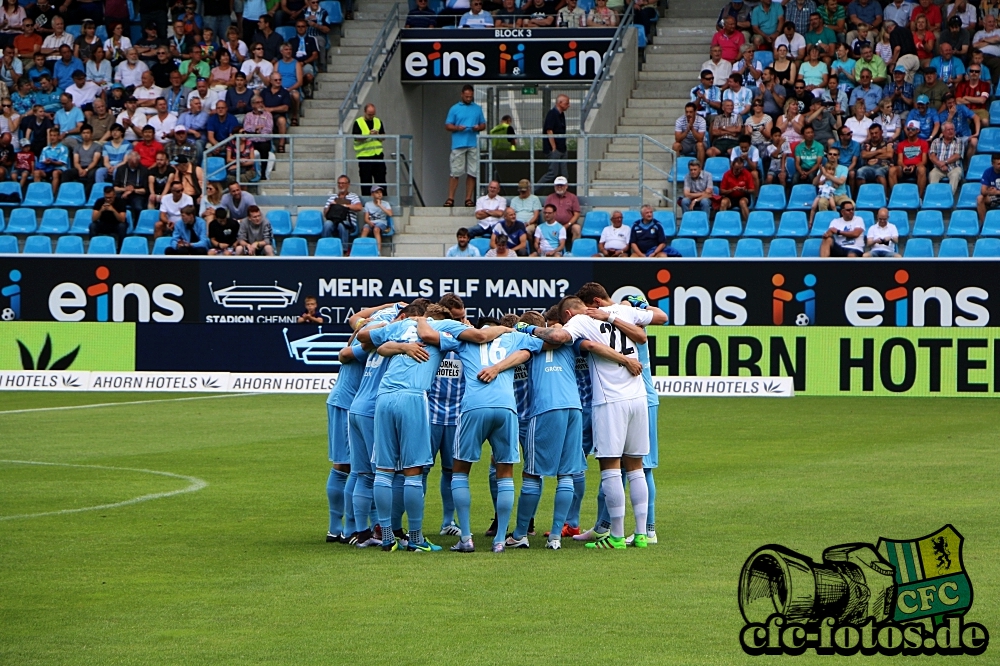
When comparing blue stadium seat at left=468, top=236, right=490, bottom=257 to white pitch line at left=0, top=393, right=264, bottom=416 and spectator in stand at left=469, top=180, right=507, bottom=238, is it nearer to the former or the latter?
spectator in stand at left=469, top=180, right=507, bottom=238

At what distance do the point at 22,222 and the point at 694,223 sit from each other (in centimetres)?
1342

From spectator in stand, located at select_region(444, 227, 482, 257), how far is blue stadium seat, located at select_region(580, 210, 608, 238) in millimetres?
2425

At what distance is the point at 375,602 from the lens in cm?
920

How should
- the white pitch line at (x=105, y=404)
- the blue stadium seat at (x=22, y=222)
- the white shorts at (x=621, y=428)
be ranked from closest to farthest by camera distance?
the white shorts at (x=621, y=428), the white pitch line at (x=105, y=404), the blue stadium seat at (x=22, y=222)

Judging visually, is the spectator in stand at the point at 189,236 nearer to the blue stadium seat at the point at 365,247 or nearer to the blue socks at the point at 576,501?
the blue stadium seat at the point at 365,247

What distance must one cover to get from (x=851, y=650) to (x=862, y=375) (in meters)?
16.4

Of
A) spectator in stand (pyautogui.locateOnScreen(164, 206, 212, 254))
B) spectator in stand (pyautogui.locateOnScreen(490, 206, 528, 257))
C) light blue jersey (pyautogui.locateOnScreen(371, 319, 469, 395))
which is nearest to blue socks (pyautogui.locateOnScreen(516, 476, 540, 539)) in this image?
light blue jersey (pyautogui.locateOnScreen(371, 319, 469, 395))

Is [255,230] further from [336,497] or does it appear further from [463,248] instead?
[336,497]

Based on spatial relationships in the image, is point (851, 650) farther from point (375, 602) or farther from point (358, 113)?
point (358, 113)

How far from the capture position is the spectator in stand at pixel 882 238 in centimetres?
2511

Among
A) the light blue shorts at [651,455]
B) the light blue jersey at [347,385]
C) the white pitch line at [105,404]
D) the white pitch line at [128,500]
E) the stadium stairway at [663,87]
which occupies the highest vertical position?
the stadium stairway at [663,87]

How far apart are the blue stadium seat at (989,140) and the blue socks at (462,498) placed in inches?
760

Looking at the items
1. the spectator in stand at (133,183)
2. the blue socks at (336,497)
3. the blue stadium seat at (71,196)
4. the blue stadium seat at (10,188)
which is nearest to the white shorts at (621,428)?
the blue socks at (336,497)

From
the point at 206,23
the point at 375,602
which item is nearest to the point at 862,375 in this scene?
the point at 375,602
